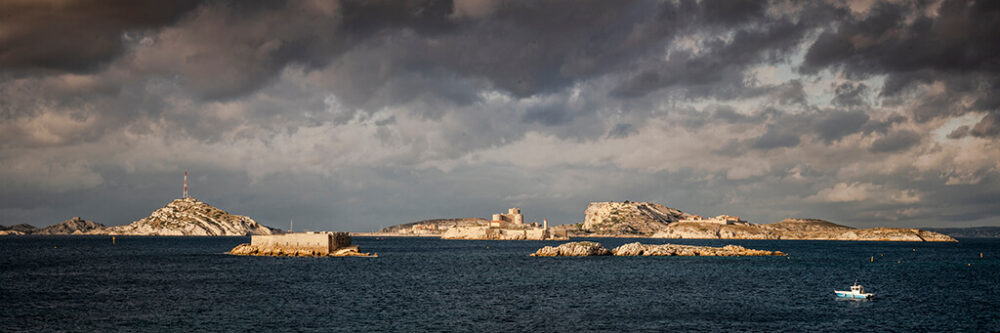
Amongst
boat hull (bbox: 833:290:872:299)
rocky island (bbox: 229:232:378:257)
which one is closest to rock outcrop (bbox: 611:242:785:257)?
rocky island (bbox: 229:232:378:257)

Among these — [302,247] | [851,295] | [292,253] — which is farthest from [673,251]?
[851,295]

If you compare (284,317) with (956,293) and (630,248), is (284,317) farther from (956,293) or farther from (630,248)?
(630,248)

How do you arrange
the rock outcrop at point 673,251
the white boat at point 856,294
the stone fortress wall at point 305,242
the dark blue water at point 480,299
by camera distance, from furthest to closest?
1. the rock outcrop at point 673,251
2. the stone fortress wall at point 305,242
3. the white boat at point 856,294
4. the dark blue water at point 480,299

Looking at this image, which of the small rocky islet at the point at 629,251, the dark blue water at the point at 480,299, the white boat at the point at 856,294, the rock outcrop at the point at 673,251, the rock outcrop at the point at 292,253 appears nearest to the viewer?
the dark blue water at the point at 480,299

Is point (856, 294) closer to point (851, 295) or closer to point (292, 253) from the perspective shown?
point (851, 295)

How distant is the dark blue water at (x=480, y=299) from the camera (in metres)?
49.1

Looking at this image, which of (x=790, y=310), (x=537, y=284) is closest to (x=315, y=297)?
(x=537, y=284)

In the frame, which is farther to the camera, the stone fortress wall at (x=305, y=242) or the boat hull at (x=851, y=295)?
the stone fortress wall at (x=305, y=242)

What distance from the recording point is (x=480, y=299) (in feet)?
208

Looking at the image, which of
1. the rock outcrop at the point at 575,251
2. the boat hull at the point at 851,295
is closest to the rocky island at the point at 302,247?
the rock outcrop at the point at 575,251

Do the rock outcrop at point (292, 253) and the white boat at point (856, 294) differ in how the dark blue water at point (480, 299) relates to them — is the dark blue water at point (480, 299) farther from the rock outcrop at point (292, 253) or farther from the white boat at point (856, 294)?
the rock outcrop at point (292, 253)

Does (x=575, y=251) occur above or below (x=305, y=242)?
below

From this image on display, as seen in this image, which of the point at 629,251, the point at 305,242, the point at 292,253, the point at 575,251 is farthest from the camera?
the point at 629,251

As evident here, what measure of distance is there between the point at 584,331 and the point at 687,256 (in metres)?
99.2
